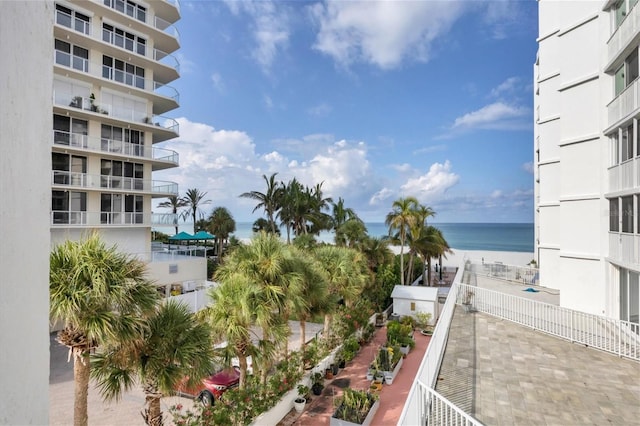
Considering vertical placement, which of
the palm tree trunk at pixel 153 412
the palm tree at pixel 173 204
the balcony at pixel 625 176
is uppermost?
the palm tree at pixel 173 204

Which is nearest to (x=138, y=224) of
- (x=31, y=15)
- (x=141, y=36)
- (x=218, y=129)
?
(x=141, y=36)

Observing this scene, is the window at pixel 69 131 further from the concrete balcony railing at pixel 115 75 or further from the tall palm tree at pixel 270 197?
the tall palm tree at pixel 270 197

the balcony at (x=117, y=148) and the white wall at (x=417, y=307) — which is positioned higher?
the balcony at (x=117, y=148)

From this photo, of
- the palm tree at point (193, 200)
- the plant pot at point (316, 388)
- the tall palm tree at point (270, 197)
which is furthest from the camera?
the palm tree at point (193, 200)

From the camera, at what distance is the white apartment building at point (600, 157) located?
12328 millimetres

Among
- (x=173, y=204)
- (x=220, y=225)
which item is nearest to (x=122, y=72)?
(x=220, y=225)

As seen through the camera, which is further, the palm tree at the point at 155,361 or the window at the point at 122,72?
the window at the point at 122,72

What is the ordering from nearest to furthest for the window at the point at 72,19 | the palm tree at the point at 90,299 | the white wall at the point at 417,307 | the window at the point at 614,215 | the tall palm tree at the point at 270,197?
the palm tree at the point at 90,299 → the window at the point at 614,215 → the window at the point at 72,19 → the white wall at the point at 417,307 → the tall palm tree at the point at 270,197

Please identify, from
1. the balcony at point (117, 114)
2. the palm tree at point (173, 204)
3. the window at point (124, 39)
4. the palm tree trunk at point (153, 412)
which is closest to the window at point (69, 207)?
the balcony at point (117, 114)

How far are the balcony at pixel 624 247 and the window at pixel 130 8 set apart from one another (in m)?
32.3

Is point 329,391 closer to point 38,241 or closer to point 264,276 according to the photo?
point 264,276

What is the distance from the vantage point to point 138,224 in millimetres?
25156

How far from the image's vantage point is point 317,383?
12.8m

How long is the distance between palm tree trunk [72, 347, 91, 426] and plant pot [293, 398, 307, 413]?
261 inches
